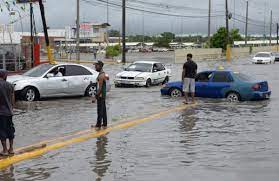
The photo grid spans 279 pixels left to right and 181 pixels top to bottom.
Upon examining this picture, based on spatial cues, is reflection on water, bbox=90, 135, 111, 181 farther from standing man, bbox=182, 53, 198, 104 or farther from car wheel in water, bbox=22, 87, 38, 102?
car wheel in water, bbox=22, 87, 38, 102

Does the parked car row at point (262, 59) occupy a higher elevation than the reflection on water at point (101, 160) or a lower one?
higher

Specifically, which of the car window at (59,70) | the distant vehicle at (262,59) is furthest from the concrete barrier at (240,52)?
the car window at (59,70)

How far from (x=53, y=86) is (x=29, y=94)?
106cm

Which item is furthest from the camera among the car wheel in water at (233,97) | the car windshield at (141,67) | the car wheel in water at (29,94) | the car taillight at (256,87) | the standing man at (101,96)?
the car windshield at (141,67)

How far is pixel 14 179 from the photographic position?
836 centimetres

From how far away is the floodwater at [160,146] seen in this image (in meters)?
8.64

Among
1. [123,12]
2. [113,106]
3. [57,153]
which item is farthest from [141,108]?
[123,12]

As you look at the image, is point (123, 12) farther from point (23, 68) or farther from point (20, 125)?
point (20, 125)

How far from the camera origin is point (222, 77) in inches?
833

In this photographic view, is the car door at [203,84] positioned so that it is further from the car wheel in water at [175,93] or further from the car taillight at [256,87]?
the car taillight at [256,87]

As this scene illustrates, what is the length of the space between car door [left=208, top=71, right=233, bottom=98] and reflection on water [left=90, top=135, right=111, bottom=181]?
32.3ft

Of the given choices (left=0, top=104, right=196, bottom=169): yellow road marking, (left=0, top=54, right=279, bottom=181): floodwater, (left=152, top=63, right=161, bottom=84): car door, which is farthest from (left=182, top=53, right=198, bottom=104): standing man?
(left=152, top=63, right=161, bottom=84): car door

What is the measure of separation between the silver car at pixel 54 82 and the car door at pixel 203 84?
432cm

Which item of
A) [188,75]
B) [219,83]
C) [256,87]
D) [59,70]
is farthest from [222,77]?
[59,70]
